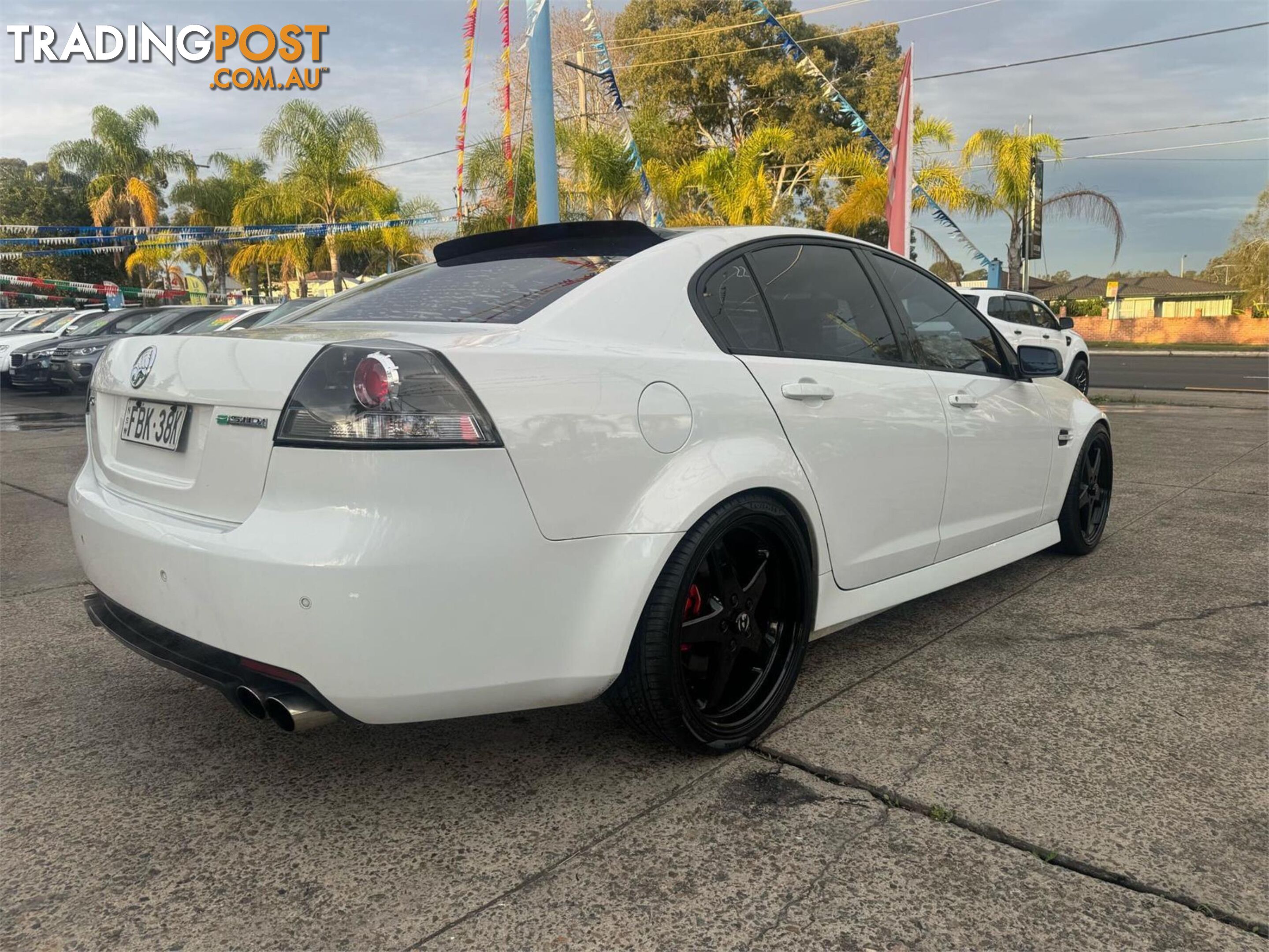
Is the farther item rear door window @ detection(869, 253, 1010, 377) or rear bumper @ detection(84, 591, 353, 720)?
rear door window @ detection(869, 253, 1010, 377)

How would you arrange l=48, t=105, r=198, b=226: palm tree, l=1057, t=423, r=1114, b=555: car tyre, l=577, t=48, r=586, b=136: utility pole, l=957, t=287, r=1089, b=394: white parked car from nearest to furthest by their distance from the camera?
1. l=1057, t=423, r=1114, b=555: car tyre
2. l=957, t=287, r=1089, b=394: white parked car
3. l=577, t=48, r=586, b=136: utility pole
4. l=48, t=105, r=198, b=226: palm tree

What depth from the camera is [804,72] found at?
16859mm

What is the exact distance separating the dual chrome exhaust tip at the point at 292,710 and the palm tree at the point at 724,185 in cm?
1797

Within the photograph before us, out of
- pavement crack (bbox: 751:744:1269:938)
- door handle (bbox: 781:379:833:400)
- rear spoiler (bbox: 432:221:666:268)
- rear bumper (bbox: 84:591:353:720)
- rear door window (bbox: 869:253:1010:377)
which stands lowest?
pavement crack (bbox: 751:744:1269:938)

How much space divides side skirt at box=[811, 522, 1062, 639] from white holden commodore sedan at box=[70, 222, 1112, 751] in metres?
0.02

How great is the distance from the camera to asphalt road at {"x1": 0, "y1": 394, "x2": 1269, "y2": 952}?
1.98 metres

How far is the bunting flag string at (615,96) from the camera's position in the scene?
1291 cm

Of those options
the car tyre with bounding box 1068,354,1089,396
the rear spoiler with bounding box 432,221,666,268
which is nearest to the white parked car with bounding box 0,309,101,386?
the car tyre with bounding box 1068,354,1089,396

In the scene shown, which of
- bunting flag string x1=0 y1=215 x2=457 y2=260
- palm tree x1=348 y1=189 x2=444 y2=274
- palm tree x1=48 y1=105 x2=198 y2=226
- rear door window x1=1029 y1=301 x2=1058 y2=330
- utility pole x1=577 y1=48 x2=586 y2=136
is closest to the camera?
rear door window x1=1029 y1=301 x2=1058 y2=330

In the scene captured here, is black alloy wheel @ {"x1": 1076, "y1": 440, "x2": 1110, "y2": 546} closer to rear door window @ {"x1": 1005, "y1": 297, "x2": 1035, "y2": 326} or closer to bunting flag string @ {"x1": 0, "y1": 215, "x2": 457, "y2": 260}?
rear door window @ {"x1": 1005, "y1": 297, "x2": 1035, "y2": 326}

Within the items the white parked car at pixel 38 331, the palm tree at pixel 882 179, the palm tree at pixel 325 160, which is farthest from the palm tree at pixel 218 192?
the palm tree at pixel 882 179

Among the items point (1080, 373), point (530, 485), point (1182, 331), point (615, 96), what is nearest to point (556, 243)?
point (530, 485)

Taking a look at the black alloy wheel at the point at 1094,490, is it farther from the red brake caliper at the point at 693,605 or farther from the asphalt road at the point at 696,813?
the red brake caliper at the point at 693,605

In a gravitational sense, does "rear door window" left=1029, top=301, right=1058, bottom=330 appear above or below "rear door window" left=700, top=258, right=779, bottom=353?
above
